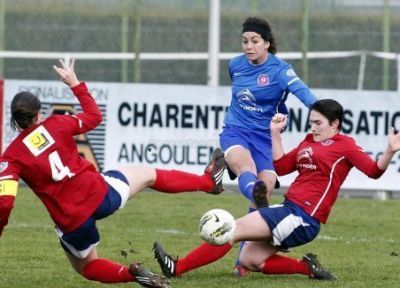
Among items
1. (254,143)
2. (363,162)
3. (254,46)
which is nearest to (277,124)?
(363,162)

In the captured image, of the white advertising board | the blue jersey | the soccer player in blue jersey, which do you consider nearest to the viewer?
the soccer player in blue jersey

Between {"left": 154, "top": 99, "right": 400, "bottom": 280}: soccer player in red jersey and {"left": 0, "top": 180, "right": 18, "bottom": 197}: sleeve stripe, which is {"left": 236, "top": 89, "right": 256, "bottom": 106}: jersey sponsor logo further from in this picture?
{"left": 0, "top": 180, "right": 18, "bottom": 197}: sleeve stripe

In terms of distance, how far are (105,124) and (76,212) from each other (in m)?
7.45

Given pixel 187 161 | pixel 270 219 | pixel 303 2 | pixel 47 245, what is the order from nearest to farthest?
pixel 270 219 → pixel 47 245 → pixel 187 161 → pixel 303 2

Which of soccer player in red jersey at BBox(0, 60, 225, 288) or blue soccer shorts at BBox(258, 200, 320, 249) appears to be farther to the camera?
blue soccer shorts at BBox(258, 200, 320, 249)

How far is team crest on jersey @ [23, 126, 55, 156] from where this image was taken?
7.34 meters

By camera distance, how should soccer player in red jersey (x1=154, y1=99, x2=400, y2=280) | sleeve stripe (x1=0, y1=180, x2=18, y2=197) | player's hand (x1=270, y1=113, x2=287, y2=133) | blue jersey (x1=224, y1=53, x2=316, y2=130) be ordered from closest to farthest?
sleeve stripe (x1=0, y1=180, x2=18, y2=197) → soccer player in red jersey (x1=154, y1=99, x2=400, y2=280) → player's hand (x1=270, y1=113, x2=287, y2=133) → blue jersey (x1=224, y1=53, x2=316, y2=130)

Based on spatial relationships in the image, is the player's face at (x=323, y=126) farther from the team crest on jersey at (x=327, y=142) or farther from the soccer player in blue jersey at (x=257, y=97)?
the soccer player in blue jersey at (x=257, y=97)

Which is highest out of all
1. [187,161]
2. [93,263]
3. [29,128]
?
[29,128]

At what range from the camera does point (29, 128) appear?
7.41 m

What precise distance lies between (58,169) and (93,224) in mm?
446

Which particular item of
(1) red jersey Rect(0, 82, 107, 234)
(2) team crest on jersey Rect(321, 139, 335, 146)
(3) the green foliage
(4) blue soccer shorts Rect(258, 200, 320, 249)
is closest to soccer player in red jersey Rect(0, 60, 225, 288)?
(1) red jersey Rect(0, 82, 107, 234)

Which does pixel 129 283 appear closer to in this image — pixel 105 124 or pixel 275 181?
pixel 275 181

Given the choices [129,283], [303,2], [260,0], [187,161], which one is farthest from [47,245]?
[260,0]
